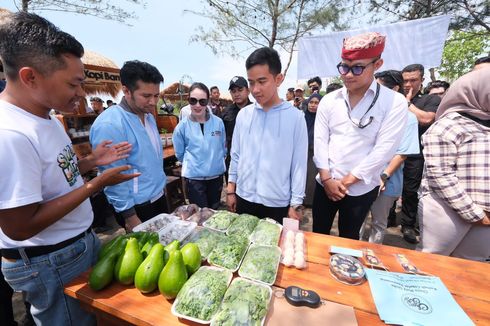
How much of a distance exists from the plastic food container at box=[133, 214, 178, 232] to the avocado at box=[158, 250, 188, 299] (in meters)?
0.54

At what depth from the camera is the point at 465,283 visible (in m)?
1.17

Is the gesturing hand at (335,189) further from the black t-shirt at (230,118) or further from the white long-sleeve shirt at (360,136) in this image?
the black t-shirt at (230,118)

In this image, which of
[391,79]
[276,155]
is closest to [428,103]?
[391,79]

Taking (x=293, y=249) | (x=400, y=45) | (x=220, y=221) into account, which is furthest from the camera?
(x=400, y=45)

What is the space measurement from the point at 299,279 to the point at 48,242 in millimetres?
1302

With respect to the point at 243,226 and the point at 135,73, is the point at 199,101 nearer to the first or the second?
the point at 135,73

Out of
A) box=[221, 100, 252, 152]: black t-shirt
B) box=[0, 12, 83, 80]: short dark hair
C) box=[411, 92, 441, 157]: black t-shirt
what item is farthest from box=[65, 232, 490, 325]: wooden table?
box=[221, 100, 252, 152]: black t-shirt

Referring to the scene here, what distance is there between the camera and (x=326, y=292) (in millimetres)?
1096

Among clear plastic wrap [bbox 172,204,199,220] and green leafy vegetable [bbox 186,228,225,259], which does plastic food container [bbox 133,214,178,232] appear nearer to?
clear plastic wrap [bbox 172,204,199,220]

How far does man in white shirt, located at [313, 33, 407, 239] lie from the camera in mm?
1808

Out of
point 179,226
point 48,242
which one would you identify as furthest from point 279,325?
point 48,242

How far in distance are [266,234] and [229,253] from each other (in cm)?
31

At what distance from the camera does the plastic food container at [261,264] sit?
114 cm

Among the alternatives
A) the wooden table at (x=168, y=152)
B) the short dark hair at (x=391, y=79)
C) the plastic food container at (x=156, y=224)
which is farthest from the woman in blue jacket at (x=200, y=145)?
the short dark hair at (x=391, y=79)
